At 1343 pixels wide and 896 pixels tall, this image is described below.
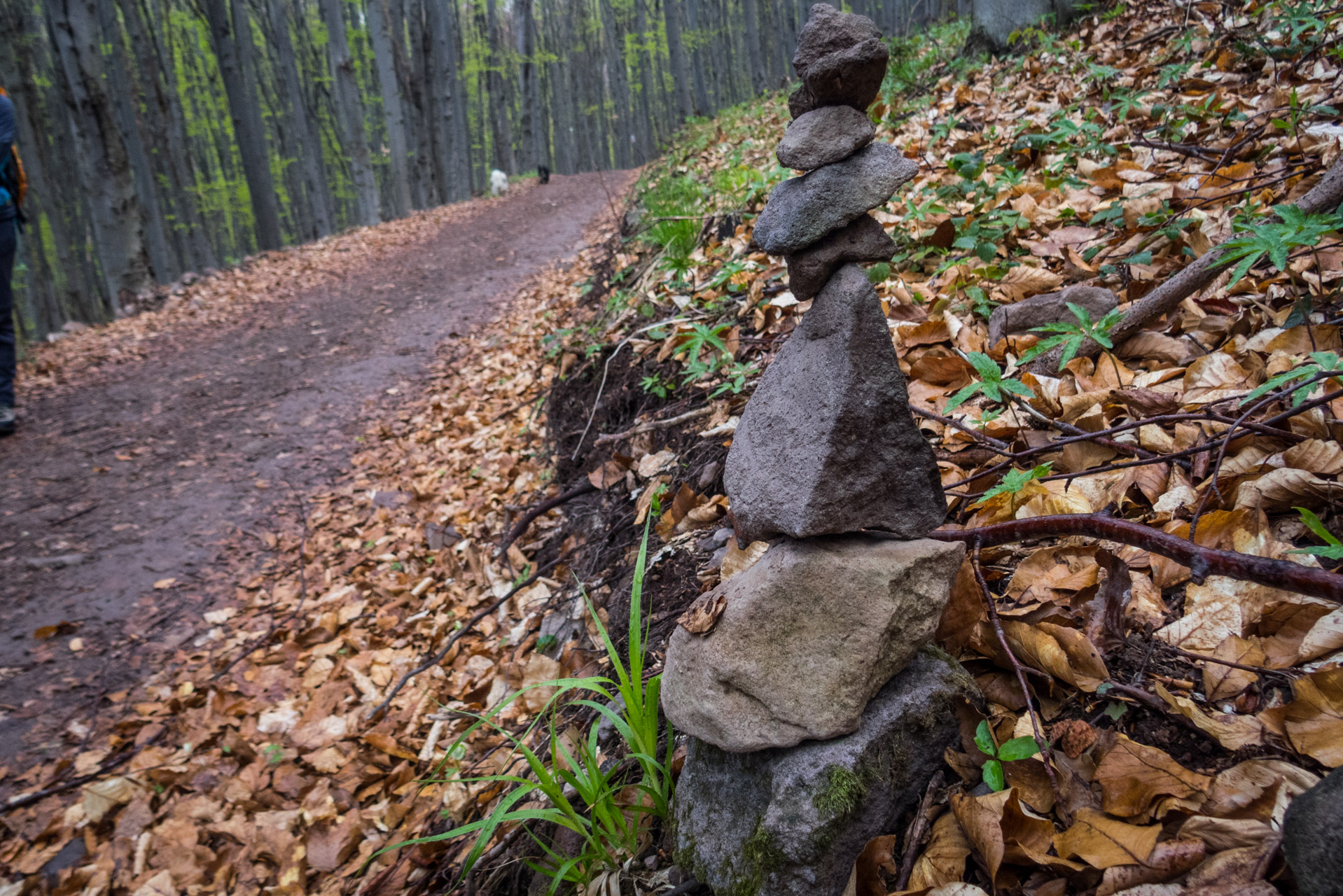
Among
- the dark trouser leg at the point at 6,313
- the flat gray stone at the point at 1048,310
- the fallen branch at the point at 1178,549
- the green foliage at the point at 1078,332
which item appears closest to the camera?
the fallen branch at the point at 1178,549

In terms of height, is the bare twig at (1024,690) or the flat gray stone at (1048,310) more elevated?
the flat gray stone at (1048,310)

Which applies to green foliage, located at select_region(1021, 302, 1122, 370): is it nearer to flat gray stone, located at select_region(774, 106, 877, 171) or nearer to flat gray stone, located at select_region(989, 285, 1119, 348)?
flat gray stone, located at select_region(989, 285, 1119, 348)

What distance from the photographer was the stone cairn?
1.22 metres

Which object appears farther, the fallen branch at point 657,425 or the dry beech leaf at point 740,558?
the fallen branch at point 657,425

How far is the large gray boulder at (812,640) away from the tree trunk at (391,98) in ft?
52.1

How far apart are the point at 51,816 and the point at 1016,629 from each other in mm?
3593

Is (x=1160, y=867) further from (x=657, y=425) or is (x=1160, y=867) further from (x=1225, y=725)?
(x=657, y=425)

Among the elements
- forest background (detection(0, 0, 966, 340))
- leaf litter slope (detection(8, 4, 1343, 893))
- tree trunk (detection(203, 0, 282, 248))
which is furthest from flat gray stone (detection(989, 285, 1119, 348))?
tree trunk (detection(203, 0, 282, 248))

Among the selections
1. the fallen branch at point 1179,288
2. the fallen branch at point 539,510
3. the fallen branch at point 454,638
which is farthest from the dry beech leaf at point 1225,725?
the fallen branch at point 539,510

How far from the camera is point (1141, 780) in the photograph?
1038mm

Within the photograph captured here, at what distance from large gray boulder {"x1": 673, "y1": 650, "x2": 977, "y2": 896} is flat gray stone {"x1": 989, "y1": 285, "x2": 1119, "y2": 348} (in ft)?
4.53

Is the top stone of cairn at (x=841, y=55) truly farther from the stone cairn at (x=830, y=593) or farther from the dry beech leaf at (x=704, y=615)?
the dry beech leaf at (x=704, y=615)

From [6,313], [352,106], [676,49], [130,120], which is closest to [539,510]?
[6,313]

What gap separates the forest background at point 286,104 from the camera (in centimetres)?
1041
